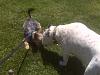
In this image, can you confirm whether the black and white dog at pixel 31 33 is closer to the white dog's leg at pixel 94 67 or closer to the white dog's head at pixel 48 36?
the white dog's head at pixel 48 36

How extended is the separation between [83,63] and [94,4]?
3964mm

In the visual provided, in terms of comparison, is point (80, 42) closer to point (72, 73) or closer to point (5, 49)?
point (72, 73)

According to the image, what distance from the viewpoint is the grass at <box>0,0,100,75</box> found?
8.20 metres

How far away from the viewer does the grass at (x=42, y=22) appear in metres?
8.20

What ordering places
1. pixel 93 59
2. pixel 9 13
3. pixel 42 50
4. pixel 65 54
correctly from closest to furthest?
pixel 93 59 → pixel 65 54 → pixel 42 50 → pixel 9 13

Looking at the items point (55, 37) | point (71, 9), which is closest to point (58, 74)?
point (55, 37)

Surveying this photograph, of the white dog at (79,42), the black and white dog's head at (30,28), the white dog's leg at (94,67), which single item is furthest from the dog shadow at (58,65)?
the white dog's leg at (94,67)

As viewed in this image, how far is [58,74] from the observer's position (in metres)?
8.03

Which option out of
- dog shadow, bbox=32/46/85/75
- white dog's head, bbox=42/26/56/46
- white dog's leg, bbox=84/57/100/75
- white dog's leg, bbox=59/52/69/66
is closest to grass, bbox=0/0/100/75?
dog shadow, bbox=32/46/85/75

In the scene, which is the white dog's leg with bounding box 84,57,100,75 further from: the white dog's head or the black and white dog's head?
the black and white dog's head

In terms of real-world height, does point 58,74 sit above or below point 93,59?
below

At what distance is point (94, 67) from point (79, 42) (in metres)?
0.93

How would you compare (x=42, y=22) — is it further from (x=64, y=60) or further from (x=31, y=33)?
(x=64, y=60)

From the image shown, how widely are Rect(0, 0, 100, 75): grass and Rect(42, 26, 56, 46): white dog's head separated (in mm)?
393
